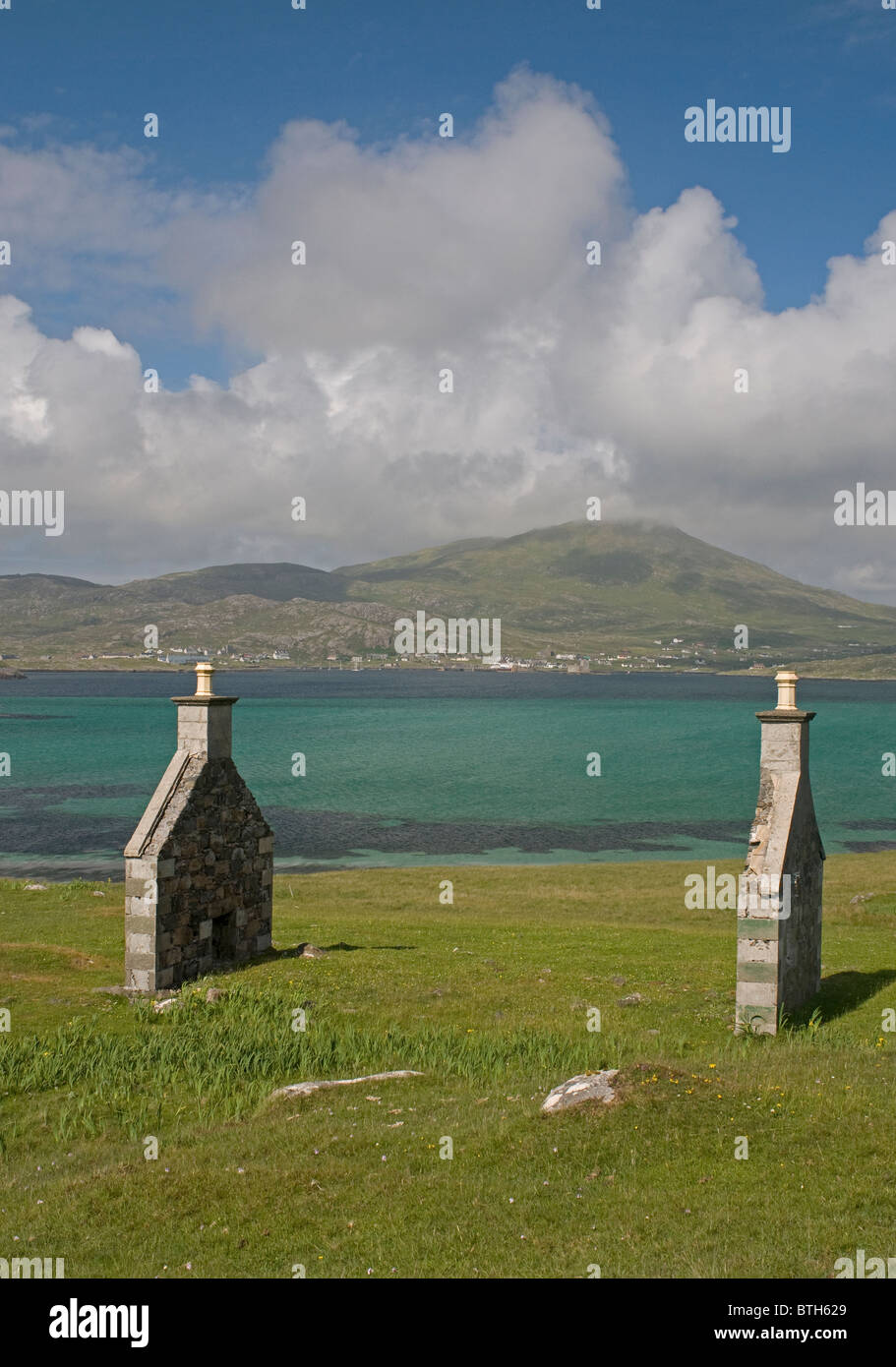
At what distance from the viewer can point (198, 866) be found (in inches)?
1104

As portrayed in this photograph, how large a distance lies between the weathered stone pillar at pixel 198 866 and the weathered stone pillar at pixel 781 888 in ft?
48.3

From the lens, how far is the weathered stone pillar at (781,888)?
21.9 meters

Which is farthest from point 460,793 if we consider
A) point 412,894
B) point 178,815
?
point 178,815

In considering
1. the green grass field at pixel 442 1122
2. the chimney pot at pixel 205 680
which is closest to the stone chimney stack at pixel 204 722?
the chimney pot at pixel 205 680

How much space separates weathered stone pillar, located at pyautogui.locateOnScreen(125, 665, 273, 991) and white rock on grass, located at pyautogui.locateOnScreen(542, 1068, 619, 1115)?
14.0 metres

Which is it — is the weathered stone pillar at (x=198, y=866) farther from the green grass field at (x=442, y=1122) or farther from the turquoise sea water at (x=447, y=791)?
the turquoise sea water at (x=447, y=791)

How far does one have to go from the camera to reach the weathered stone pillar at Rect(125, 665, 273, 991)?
86.5 ft

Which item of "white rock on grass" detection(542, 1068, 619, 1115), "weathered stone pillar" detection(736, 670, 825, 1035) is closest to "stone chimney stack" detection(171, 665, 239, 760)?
"weathered stone pillar" detection(736, 670, 825, 1035)

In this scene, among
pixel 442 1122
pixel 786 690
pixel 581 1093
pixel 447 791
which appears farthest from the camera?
pixel 447 791

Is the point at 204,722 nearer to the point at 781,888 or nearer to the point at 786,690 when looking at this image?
the point at 786,690

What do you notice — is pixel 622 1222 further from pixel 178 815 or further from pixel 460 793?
pixel 460 793

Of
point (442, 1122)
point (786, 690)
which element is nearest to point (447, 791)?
point (786, 690)

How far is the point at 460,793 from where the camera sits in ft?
330

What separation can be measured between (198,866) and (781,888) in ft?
54.0
